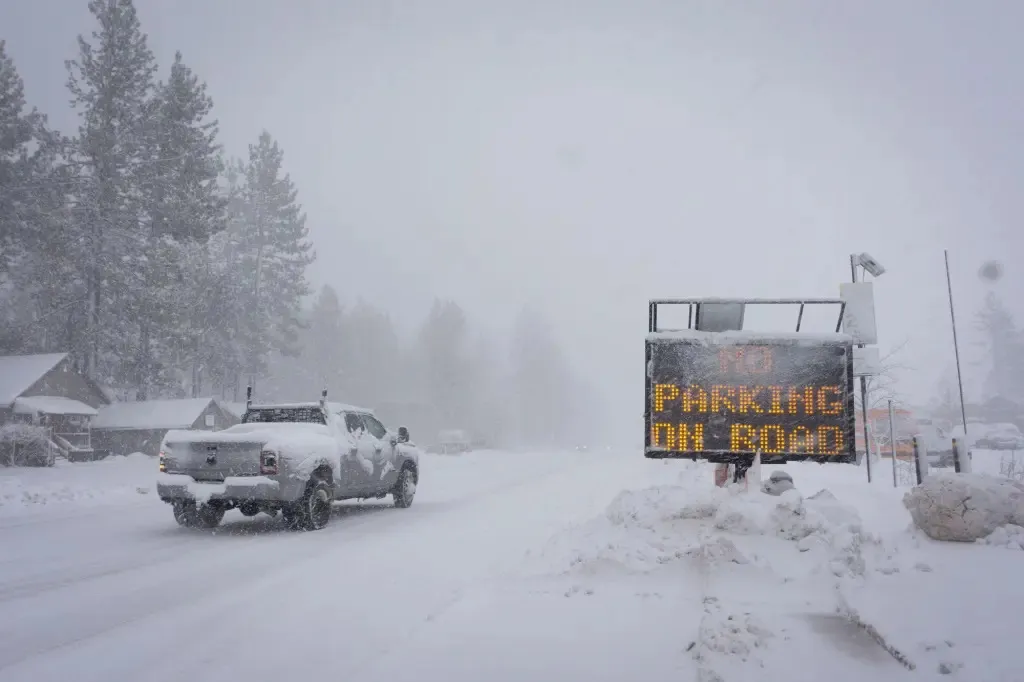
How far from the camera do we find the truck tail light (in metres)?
9.55

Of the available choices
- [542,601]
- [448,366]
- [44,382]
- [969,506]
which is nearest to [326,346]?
[448,366]

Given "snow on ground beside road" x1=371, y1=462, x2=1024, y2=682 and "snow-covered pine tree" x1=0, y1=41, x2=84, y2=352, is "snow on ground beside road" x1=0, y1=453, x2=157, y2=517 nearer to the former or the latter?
"snow on ground beside road" x1=371, y1=462, x2=1024, y2=682

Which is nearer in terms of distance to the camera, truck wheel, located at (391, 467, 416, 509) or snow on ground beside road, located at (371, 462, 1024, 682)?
snow on ground beside road, located at (371, 462, 1024, 682)

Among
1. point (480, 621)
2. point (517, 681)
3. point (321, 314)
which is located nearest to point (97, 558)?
point (480, 621)

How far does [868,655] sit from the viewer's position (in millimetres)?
4383

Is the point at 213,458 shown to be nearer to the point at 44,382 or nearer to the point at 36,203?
the point at 44,382

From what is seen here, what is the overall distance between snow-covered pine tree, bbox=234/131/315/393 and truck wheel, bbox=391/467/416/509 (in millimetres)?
45986

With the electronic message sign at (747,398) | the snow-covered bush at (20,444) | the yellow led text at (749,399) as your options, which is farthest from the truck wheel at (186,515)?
the snow-covered bush at (20,444)

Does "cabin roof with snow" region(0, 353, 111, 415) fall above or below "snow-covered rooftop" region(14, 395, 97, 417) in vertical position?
above

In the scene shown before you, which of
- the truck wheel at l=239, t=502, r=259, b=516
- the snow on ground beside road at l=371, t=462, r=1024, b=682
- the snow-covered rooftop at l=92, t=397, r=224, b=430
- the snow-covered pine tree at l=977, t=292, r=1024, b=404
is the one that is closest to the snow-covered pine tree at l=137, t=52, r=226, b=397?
the snow-covered rooftop at l=92, t=397, r=224, b=430

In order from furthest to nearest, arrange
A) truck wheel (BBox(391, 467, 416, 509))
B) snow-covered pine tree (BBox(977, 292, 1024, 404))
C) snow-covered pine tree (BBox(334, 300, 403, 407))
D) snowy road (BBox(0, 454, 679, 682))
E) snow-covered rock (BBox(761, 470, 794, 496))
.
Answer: snow-covered pine tree (BBox(334, 300, 403, 407)) < snow-covered pine tree (BBox(977, 292, 1024, 404)) < truck wheel (BBox(391, 467, 416, 509)) < snow-covered rock (BBox(761, 470, 794, 496)) < snowy road (BBox(0, 454, 679, 682))

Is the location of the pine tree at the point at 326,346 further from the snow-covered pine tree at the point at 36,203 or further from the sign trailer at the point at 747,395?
the sign trailer at the point at 747,395

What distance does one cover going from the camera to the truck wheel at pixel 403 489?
45.1 feet

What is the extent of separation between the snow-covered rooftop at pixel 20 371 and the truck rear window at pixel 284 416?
33.2 metres
